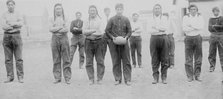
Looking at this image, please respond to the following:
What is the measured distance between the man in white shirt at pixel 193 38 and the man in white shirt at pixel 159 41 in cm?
65

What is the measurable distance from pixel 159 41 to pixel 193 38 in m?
0.96

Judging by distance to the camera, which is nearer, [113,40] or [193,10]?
[113,40]

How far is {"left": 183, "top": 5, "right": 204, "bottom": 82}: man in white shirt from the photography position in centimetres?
965

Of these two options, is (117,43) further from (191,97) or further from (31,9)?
(31,9)

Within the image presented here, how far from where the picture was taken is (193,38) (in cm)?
969

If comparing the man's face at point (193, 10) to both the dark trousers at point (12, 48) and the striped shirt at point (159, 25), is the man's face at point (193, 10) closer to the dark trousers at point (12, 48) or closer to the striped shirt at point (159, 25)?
the striped shirt at point (159, 25)

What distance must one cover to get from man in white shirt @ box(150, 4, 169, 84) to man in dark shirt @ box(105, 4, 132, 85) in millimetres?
650

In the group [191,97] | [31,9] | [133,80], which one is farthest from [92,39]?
[31,9]

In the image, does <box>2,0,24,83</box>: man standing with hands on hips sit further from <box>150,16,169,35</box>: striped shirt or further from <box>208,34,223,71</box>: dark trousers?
<box>208,34,223,71</box>: dark trousers

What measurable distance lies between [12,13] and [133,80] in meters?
3.73

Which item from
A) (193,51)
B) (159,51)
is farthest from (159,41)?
(193,51)

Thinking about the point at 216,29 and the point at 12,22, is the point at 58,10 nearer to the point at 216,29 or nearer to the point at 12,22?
the point at 12,22

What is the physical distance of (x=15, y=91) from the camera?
8.80 metres

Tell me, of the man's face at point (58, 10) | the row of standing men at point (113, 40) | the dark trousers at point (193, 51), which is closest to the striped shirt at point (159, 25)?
the row of standing men at point (113, 40)
